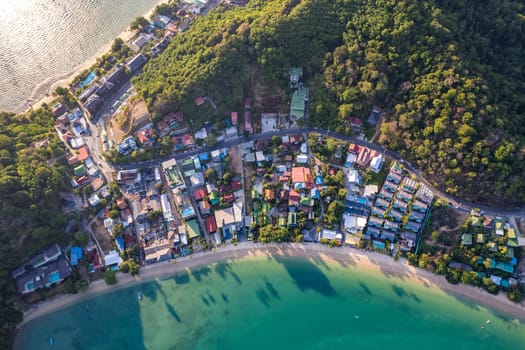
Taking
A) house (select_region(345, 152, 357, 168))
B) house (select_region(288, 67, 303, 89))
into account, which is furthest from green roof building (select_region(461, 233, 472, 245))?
house (select_region(288, 67, 303, 89))

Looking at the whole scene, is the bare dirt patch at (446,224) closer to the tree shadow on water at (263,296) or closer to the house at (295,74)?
the tree shadow on water at (263,296)

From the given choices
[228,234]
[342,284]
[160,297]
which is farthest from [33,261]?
[342,284]

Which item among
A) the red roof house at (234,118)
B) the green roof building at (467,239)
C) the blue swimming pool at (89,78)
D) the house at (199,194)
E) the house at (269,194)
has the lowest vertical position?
the green roof building at (467,239)

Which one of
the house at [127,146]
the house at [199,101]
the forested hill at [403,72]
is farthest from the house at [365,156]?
the house at [127,146]

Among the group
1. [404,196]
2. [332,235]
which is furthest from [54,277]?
[404,196]

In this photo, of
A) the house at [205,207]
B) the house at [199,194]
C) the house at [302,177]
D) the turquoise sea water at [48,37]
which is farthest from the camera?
the turquoise sea water at [48,37]

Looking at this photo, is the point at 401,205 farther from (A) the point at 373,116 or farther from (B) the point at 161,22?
(B) the point at 161,22
